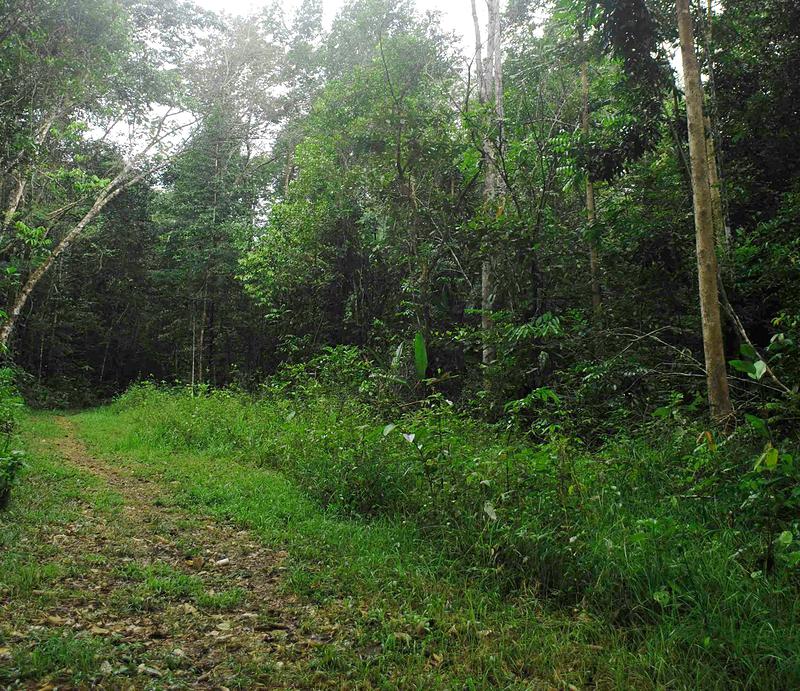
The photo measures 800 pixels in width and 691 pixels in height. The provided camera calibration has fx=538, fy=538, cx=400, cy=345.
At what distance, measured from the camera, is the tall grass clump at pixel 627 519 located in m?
2.79

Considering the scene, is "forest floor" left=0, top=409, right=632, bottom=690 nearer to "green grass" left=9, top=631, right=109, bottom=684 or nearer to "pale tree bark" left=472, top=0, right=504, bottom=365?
"green grass" left=9, top=631, right=109, bottom=684

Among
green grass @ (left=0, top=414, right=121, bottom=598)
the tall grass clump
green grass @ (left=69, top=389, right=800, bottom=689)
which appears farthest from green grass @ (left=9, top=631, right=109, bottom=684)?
the tall grass clump

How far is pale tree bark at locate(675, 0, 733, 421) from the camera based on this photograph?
528cm

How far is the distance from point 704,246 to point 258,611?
204 inches

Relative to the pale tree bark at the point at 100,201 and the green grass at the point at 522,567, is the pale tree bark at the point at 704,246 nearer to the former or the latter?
the green grass at the point at 522,567

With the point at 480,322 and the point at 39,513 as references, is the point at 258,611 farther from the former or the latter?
the point at 480,322

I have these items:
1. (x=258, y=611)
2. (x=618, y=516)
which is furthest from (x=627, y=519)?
(x=258, y=611)

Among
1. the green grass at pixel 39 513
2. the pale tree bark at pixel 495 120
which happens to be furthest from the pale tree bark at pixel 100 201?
the pale tree bark at pixel 495 120

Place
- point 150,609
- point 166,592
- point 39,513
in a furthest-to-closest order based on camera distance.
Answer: point 39,513 → point 166,592 → point 150,609

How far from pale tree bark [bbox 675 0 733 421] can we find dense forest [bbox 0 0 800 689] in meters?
0.03

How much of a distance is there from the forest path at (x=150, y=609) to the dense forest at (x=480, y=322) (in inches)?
2.8

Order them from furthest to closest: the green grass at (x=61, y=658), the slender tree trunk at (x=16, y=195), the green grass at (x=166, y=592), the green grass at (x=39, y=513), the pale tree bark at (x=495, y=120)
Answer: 1. the slender tree trunk at (x=16, y=195)
2. the pale tree bark at (x=495, y=120)
3. the green grass at (x=39, y=513)
4. the green grass at (x=166, y=592)
5. the green grass at (x=61, y=658)

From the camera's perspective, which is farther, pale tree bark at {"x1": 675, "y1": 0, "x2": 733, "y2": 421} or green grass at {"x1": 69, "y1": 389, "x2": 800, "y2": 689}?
pale tree bark at {"x1": 675, "y1": 0, "x2": 733, "y2": 421}

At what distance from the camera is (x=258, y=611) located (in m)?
3.46
